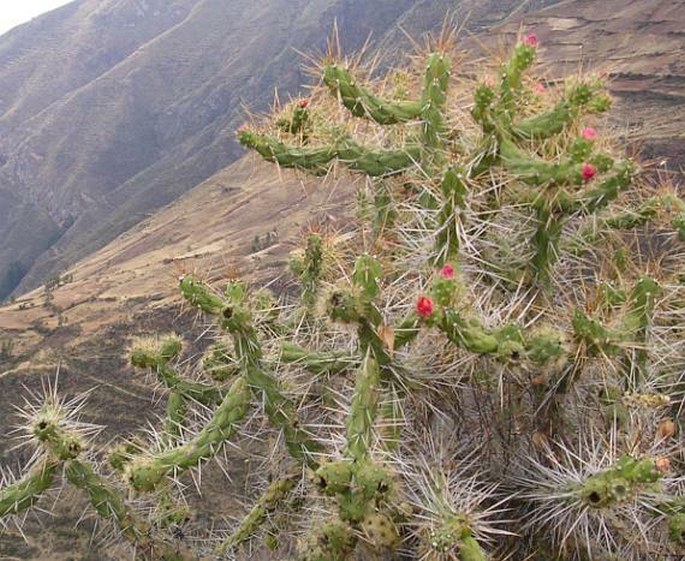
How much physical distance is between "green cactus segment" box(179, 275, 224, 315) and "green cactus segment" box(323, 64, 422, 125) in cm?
130

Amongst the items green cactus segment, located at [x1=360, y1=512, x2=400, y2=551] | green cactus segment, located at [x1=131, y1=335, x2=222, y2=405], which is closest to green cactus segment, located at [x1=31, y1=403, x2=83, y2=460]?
green cactus segment, located at [x1=131, y1=335, x2=222, y2=405]

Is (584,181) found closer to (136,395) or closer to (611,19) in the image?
(136,395)

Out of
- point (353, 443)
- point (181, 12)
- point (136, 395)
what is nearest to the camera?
point (353, 443)

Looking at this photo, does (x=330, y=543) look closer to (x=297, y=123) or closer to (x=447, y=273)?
(x=447, y=273)

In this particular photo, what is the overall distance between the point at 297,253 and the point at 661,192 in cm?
240

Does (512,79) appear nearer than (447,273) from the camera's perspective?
No

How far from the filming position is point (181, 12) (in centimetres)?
16988

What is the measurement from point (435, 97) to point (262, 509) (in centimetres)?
268

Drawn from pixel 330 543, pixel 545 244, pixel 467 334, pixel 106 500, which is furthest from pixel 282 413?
pixel 545 244

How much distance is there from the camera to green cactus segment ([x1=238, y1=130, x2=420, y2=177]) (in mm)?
4469

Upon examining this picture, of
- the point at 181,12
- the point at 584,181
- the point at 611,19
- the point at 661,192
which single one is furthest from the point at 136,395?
the point at 181,12

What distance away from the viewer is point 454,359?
3.88 meters

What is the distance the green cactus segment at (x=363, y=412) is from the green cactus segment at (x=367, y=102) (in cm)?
141

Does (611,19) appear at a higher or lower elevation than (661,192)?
lower
